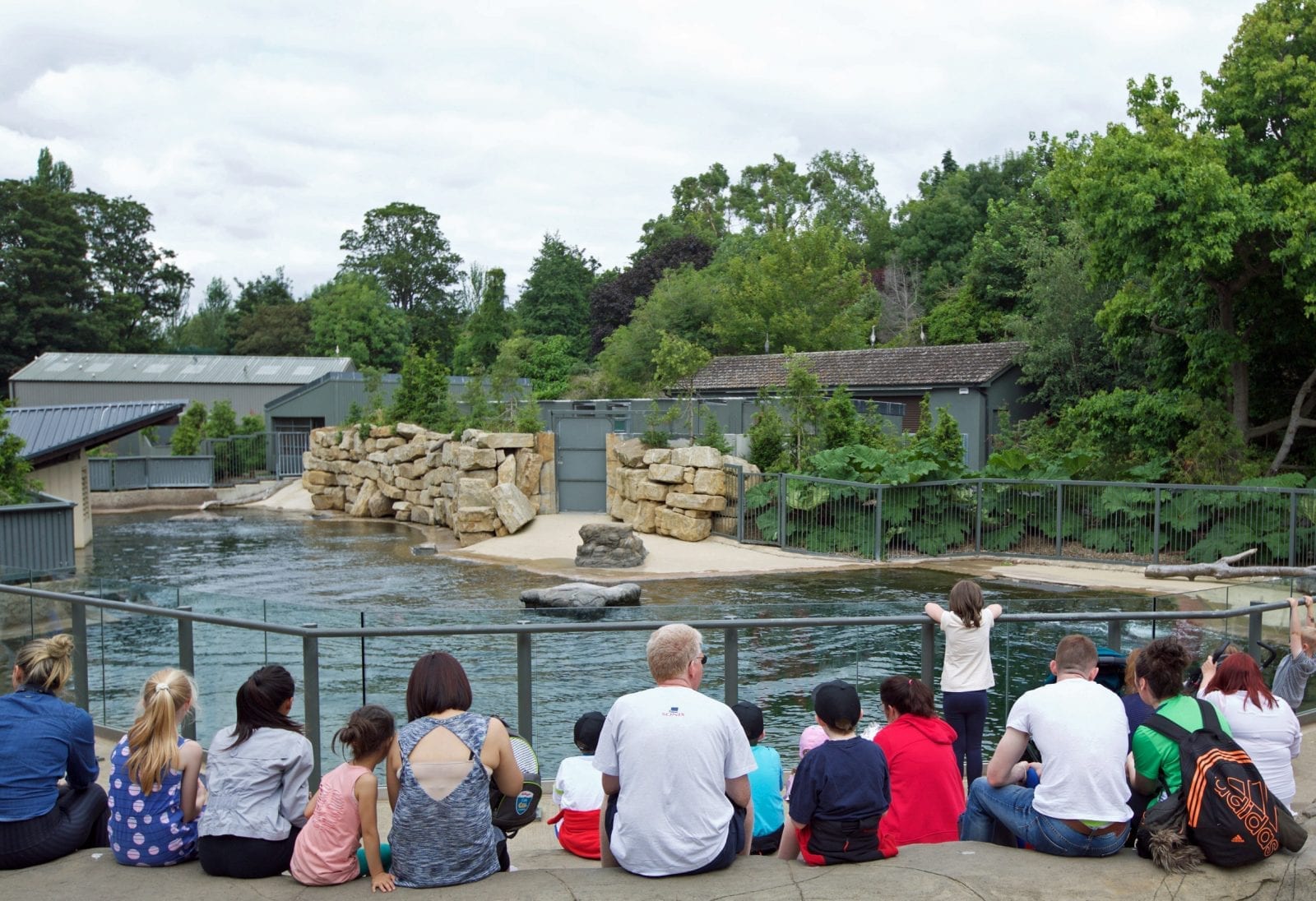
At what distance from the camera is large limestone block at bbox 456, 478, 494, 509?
988 inches

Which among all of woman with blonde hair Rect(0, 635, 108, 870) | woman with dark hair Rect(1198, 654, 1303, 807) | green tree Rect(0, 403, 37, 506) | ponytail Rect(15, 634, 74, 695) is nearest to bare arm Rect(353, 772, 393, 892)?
woman with blonde hair Rect(0, 635, 108, 870)

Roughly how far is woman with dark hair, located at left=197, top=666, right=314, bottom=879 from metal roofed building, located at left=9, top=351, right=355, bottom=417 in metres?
46.3

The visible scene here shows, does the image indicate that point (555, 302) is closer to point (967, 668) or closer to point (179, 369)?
point (179, 369)

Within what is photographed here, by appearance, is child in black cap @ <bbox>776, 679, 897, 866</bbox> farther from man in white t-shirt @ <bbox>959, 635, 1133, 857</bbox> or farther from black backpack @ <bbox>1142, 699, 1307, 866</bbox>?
black backpack @ <bbox>1142, 699, 1307, 866</bbox>

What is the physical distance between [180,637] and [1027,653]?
5.07m

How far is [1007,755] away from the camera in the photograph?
4629 millimetres

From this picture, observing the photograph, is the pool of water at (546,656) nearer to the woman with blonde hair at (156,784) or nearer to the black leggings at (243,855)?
the woman with blonde hair at (156,784)

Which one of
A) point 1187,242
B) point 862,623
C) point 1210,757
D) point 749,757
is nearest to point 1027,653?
point 862,623

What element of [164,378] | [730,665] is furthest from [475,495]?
[164,378]

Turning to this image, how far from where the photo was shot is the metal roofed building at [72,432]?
2194 centimetres

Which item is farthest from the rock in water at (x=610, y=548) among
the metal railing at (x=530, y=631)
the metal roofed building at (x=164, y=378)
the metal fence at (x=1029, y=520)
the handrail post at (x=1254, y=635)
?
the metal roofed building at (x=164, y=378)

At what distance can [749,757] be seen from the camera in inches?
170

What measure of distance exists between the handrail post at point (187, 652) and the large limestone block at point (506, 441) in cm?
1946

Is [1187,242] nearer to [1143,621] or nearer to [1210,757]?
[1143,621]
